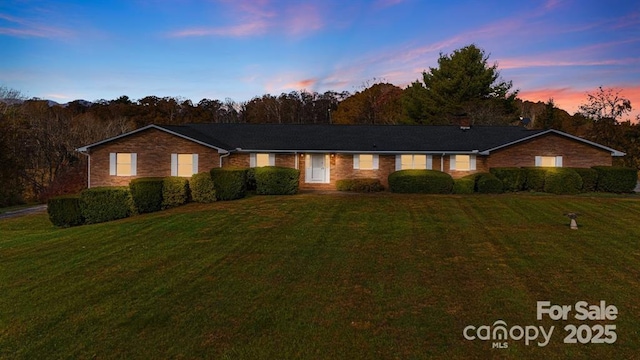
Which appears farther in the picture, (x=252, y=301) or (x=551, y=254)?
(x=551, y=254)

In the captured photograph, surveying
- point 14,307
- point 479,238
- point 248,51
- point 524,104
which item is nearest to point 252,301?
point 14,307

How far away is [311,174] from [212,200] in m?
8.36

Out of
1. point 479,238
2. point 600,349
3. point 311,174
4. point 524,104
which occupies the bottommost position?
point 600,349

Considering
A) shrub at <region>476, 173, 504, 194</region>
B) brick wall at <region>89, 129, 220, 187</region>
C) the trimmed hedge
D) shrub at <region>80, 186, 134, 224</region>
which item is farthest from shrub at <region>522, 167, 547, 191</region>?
shrub at <region>80, 186, 134, 224</region>

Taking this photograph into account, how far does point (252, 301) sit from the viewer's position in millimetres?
7340

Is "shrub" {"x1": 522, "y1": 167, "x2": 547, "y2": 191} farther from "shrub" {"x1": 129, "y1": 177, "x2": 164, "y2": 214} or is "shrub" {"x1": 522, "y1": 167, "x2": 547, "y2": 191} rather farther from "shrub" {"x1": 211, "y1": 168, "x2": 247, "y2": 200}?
"shrub" {"x1": 129, "y1": 177, "x2": 164, "y2": 214}

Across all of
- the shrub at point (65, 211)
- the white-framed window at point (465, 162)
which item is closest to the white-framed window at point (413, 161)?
the white-framed window at point (465, 162)

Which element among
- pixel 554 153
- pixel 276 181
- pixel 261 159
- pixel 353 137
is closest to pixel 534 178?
pixel 554 153

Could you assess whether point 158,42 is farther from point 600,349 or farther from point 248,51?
point 600,349

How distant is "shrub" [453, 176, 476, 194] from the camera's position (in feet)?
71.8

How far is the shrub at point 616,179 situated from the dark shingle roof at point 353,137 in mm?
4663

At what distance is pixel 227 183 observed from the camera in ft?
Answer: 64.3

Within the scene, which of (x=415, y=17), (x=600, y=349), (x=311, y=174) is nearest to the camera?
(x=600, y=349)

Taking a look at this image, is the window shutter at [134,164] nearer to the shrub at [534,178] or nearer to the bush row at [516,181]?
the bush row at [516,181]
